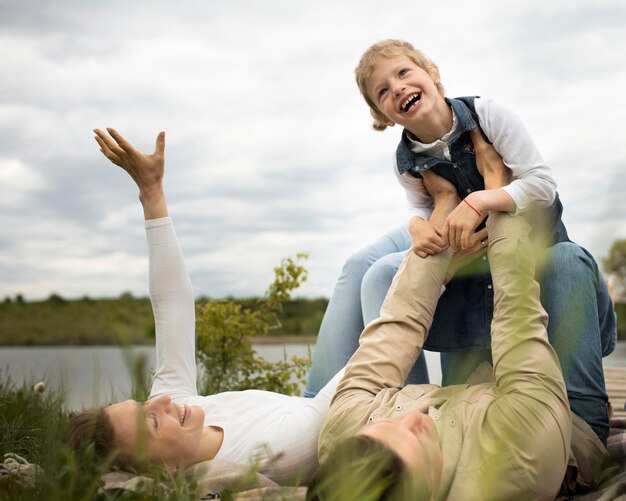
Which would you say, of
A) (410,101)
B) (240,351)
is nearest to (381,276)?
(410,101)

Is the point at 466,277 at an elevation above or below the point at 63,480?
above

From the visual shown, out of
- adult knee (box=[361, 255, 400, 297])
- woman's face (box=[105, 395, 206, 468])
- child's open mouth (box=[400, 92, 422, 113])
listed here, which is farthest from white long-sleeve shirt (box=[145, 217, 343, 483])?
child's open mouth (box=[400, 92, 422, 113])

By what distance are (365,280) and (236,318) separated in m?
1.97

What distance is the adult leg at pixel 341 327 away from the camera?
8.48 feet

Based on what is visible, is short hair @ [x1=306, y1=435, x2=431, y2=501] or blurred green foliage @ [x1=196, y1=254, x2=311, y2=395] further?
blurred green foliage @ [x1=196, y1=254, x2=311, y2=395]

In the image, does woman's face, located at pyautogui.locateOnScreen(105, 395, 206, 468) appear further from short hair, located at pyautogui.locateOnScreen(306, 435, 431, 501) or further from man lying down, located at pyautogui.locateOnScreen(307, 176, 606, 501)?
short hair, located at pyautogui.locateOnScreen(306, 435, 431, 501)

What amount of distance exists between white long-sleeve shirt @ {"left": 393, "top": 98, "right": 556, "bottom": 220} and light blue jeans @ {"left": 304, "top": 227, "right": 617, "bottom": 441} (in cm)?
18

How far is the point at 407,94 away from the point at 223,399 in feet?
3.71

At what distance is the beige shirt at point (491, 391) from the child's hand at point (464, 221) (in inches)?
2.4

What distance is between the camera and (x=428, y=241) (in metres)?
2.05

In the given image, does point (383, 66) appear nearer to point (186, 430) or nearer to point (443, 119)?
point (443, 119)

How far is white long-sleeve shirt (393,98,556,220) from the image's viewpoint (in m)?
2.04

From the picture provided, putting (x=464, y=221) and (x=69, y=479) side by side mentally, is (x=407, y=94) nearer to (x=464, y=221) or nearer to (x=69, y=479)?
(x=464, y=221)

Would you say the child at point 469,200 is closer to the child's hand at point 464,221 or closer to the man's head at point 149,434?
the child's hand at point 464,221
